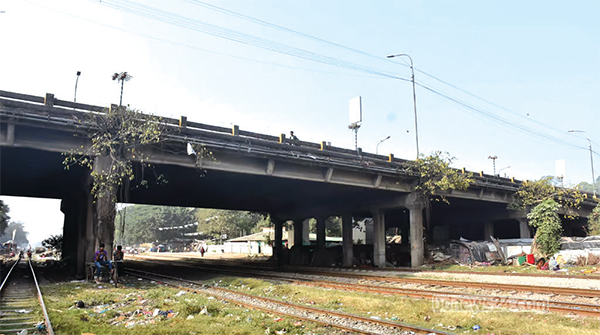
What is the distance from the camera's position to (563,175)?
56.8 meters

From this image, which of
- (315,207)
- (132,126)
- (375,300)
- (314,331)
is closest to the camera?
(314,331)

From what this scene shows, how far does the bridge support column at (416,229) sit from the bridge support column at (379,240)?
3.15 metres

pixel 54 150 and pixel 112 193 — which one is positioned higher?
pixel 54 150

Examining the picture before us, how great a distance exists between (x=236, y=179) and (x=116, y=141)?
9153 millimetres

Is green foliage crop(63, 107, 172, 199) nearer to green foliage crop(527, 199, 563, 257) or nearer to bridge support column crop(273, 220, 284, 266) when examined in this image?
bridge support column crop(273, 220, 284, 266)

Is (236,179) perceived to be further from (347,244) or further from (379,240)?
(347,244)

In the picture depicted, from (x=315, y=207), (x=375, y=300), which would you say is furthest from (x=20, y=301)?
(x=315, y=207)

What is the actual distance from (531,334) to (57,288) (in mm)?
17253

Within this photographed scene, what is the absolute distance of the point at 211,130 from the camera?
21.5 m

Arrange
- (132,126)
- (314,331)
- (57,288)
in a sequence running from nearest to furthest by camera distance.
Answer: (314,331) → (57,288) → (132,126)

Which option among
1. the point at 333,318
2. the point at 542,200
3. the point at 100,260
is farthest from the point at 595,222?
the point at 100,260

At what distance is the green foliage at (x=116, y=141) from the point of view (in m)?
18.8

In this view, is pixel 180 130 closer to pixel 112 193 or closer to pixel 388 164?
pixel 112 193

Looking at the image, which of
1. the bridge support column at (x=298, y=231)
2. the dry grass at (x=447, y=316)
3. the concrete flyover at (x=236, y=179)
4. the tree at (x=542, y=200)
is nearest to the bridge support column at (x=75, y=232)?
the concrete flyover at (x=236, y=179)
